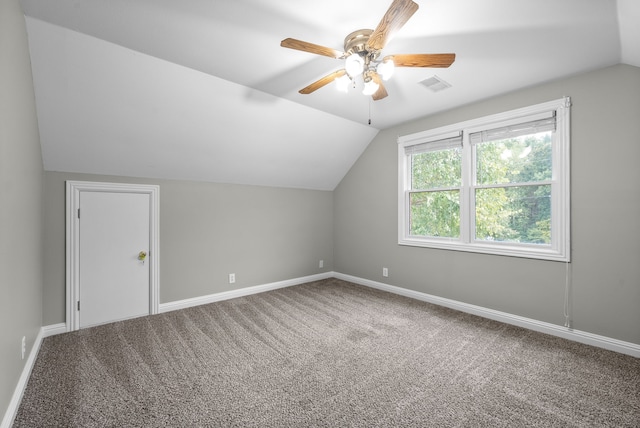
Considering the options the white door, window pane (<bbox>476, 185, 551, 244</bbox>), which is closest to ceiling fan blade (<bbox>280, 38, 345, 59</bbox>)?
window pane (<bbox>476, 185, 551, 244</bbox>)

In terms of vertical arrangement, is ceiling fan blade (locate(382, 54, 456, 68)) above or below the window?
above

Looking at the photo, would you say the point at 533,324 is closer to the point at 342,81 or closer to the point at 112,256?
the point at 342,81

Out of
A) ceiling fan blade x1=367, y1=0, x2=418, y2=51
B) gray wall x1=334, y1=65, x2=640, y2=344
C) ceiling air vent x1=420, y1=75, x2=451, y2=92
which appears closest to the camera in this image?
ceiling fan blade x1=367, y1=0, x2=418, y2=51

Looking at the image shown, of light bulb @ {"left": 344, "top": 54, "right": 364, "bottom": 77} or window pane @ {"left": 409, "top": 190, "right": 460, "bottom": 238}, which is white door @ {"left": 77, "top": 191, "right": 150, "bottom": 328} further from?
window pane @ {"left": 409, "top": 190, "right": 460, "bottom": 238}

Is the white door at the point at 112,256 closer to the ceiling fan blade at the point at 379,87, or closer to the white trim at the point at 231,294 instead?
the white trim at the point at 231,294

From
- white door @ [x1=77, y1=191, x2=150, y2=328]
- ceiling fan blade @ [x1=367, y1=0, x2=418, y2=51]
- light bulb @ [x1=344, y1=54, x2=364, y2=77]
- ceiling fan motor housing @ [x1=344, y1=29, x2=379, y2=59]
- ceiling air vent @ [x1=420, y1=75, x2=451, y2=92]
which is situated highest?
ceiling air vent @ [x1=420, y1=75, x2=451, y2=92]

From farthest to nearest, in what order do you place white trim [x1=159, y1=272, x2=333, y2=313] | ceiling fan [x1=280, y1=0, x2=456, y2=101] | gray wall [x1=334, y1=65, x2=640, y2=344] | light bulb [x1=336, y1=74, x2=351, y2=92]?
white trim [x1=159, y1=272, x2=333, y2=313], gray wall [x1=334, y1=65, x2=640, y2=344], light bulb [x1=336, y1=74, x2=351, y2=92], ceiling fan [x1=280, y1=0, x2=456, y2=101]

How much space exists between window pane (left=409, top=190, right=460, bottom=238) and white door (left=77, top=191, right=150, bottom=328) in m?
3.57

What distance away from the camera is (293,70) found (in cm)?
259

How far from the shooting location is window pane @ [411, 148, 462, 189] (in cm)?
369

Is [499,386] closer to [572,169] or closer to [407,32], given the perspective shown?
[572,169]

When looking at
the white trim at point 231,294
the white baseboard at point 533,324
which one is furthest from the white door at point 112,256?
the white baseboard at point 533,324

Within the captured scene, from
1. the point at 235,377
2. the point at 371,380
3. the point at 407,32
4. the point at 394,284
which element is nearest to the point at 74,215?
the point at 235,377

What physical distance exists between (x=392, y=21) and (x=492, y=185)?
8.18ft
